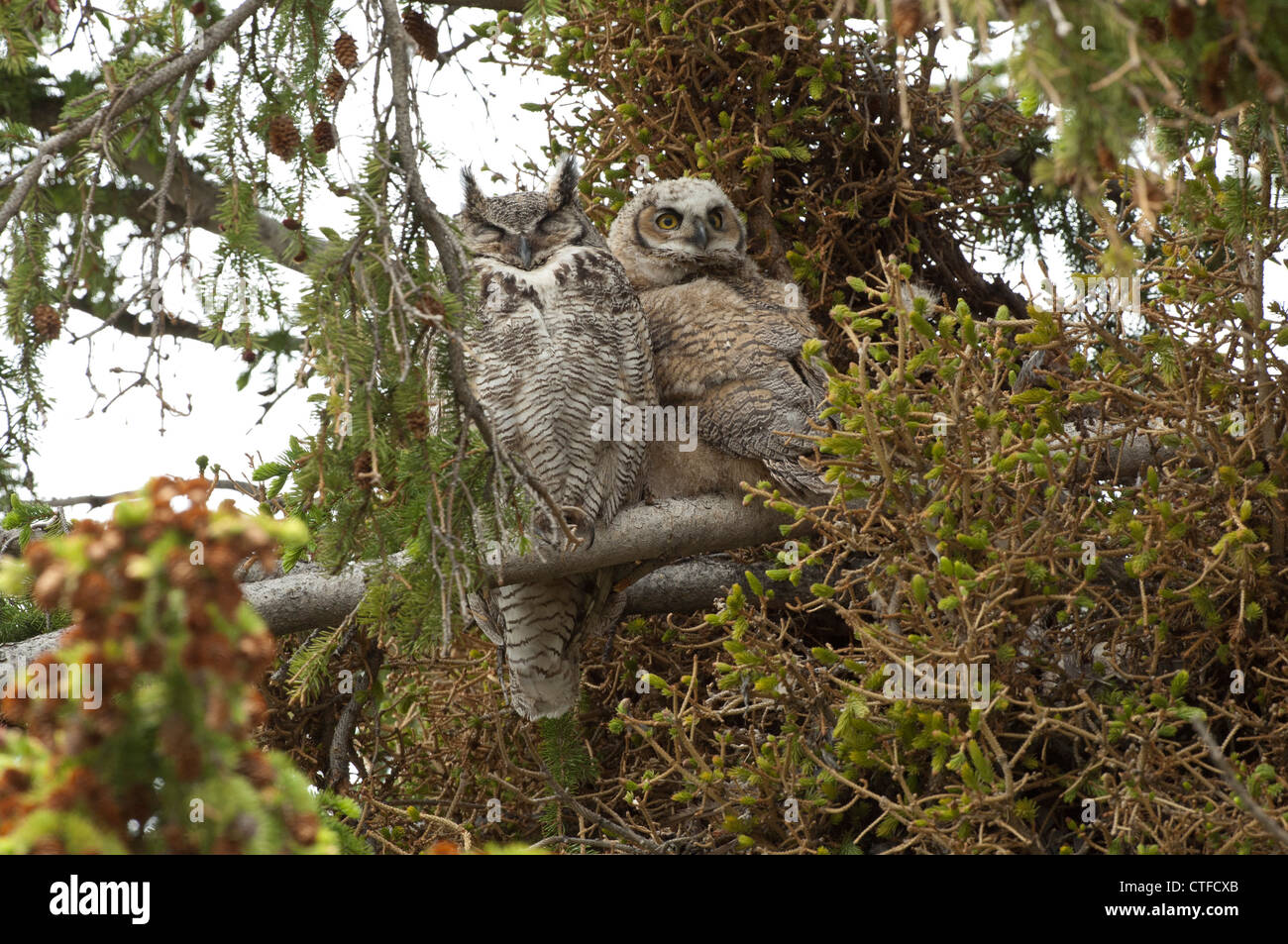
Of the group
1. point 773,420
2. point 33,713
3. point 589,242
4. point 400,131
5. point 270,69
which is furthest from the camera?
point 589,242

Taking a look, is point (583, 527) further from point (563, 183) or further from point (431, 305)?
point (431, 305)

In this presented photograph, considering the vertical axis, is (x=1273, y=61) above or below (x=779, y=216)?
below

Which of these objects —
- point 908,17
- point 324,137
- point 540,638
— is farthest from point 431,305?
point 540,638

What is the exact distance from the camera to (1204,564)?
6.64 feet

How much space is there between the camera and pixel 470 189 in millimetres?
3148

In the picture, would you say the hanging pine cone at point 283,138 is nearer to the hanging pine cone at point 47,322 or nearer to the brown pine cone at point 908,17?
the hanging pine cone at point 47,322

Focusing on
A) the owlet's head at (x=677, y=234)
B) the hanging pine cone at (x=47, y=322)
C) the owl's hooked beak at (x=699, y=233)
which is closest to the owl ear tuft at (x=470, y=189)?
the owlet's head at (x=677, y=234)

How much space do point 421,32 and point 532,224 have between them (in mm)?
956

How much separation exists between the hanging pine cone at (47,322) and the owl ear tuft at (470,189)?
1464 millimetres

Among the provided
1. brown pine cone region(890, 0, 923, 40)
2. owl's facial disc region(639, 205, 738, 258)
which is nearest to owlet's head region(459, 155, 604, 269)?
owl's facial disc region(639, 205, 738, 258)

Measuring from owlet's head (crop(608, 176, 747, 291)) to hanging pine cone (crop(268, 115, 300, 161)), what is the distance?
1.30 meters
